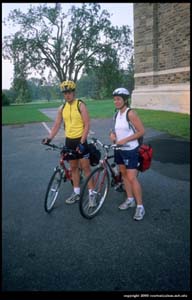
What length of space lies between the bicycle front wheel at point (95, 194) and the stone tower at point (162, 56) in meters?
13.0

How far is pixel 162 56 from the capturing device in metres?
20.0

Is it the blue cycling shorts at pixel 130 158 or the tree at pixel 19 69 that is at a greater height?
the tree at pixel 19 69

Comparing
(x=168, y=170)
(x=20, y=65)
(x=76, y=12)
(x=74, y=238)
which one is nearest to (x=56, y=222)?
(x=74, y=238)

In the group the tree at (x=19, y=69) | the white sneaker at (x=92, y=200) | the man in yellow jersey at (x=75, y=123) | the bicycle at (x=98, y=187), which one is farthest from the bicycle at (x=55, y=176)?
the tree at (x=19, y=69)

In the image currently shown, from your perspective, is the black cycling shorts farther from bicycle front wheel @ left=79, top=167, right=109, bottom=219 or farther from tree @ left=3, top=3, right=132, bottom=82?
tree @ left=3, top=3, right=132, bottom=82

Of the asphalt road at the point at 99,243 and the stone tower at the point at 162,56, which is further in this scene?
the stone tower at the point at 162,56

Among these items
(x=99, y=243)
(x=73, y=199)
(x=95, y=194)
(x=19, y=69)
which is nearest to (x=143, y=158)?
(x=95, y=194)

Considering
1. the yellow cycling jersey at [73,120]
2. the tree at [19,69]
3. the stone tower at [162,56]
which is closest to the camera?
the yellow cycling jersey at [73,120]

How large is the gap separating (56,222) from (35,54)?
46180 mm

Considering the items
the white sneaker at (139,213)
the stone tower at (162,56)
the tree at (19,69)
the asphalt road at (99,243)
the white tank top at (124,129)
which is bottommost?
the asphalt road at (99,243)

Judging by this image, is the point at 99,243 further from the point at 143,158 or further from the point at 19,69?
the point at 19,69

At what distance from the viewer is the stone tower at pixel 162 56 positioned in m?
17.8

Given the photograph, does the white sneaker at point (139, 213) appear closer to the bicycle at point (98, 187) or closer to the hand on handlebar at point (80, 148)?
the bicycle at point (98, 187)
